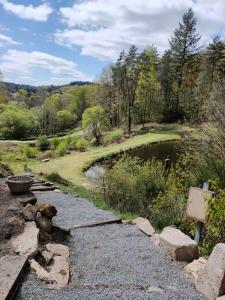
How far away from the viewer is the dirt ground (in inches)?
176

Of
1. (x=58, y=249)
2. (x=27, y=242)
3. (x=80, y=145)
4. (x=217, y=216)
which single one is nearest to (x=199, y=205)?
(x=217, y=216)

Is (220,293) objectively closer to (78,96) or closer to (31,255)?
(31,255)

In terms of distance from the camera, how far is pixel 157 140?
28719 mm

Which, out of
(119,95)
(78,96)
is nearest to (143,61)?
(119,95)

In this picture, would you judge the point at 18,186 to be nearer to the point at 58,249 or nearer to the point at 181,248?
the point at 58,249

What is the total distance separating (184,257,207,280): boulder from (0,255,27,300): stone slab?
206 centimetres

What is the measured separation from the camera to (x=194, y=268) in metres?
4.54

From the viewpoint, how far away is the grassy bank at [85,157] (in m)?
16.6

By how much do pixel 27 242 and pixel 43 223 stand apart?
0.82 metres

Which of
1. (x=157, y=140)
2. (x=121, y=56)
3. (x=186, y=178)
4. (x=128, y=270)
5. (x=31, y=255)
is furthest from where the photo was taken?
(x=121, y=56)

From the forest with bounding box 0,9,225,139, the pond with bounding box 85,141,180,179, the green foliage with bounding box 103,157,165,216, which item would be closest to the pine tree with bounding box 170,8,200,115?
the forest with bounding box 0,9,225,139

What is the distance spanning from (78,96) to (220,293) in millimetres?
57951

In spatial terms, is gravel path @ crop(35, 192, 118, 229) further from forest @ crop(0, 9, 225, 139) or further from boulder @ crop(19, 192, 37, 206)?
forest @ crop(0, 9, 225, 139)

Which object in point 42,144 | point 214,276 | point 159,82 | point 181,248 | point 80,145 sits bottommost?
point 42,144
